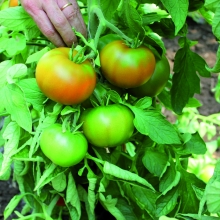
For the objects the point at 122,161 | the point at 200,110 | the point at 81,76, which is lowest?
the point at 200,110

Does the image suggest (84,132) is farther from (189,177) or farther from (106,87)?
(189,177)

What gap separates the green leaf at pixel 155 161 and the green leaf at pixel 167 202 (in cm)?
6

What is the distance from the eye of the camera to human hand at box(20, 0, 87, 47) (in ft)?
2.32

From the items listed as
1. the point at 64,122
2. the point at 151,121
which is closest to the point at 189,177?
the point at 151,121

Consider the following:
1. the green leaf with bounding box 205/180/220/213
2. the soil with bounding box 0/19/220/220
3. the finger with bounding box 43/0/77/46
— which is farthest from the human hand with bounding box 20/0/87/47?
the soil with bounding box 0/19/220/220

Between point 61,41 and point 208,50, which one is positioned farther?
point 208,50

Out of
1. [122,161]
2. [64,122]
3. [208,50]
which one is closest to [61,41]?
[64,122]

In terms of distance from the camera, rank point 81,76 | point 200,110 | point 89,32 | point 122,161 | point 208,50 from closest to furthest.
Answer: point 81,76 < point 89,32 < point 122,161 < point 200,110 < point 208,50

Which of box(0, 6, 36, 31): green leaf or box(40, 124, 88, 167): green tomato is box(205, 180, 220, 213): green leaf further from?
box(0, 6, 36, 31): green leaf

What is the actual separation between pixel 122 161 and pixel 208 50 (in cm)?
210

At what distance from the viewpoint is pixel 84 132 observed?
28.4 inches

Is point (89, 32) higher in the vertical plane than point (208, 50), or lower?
higher

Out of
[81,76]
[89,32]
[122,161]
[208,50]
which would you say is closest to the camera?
[81,76]

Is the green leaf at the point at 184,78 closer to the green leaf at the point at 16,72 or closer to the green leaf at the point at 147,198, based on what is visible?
the green leaf at the point at 147,198
